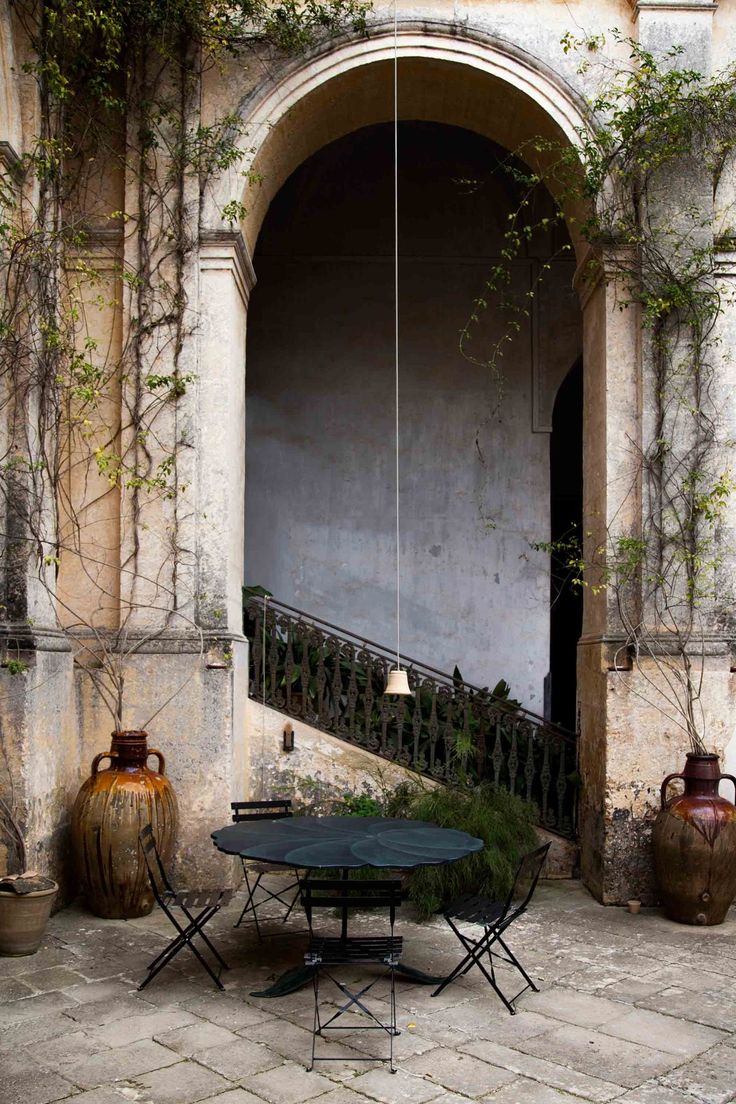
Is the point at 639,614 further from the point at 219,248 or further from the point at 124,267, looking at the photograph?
the point at 124,267

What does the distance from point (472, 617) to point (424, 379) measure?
269 centimetres

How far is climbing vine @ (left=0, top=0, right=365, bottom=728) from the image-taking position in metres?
6.82

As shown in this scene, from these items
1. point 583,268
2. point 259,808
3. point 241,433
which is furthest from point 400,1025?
point 583,268

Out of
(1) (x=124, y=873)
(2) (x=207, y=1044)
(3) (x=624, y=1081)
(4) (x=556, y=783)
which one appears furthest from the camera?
(4) (x=556, y=783)

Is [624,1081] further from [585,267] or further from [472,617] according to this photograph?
[472,617]

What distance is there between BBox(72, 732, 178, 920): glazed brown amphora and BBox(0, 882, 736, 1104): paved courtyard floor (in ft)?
0.71

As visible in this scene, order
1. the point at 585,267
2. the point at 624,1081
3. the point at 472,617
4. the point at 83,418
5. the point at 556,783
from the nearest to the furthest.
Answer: the point at 624,1081 < the point at 83,418 < the point at 585,267 < the point at 556,783 < the point at 472,617

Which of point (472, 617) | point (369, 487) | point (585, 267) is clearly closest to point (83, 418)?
point (585, 267)

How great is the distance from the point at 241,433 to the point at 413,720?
106 inches

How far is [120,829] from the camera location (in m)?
6.32

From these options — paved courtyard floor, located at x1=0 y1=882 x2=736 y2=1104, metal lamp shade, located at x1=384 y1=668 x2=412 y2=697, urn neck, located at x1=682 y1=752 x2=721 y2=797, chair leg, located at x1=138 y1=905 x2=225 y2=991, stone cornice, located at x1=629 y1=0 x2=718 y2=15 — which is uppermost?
stone cornice, located at x1=629 y1=0 x2=718 y2=15

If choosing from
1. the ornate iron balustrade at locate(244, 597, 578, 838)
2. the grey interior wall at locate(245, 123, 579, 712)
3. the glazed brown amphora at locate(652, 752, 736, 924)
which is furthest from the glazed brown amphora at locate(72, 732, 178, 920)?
the grey interior wall at locate(245, 123, 579, 712)

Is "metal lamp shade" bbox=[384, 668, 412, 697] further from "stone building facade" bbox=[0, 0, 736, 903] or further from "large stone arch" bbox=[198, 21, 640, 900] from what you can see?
"large stone arch" bbox=[198, 21, 640, 900]

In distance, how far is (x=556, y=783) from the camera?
8.30m
